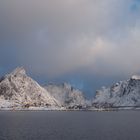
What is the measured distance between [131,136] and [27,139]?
41.0 meters

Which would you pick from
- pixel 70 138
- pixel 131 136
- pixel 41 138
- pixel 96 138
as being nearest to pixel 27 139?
pixel 41 138

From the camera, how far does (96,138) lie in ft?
474

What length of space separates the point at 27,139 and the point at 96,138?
1043 inches

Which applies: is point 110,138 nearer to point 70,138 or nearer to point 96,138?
point 96,138

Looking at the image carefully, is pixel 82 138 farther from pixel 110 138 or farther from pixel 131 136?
pixel 131 136

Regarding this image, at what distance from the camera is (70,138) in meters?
145

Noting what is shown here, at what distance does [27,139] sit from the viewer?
142875mm

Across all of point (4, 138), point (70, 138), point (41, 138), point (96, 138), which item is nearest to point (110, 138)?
point (96, 138)

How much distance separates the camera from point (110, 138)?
143 meters

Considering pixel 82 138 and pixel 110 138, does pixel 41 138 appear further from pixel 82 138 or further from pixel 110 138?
pixel 110 138

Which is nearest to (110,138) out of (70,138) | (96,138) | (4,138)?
(96,138)

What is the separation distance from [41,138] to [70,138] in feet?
37.2

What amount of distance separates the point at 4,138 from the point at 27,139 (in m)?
9.71

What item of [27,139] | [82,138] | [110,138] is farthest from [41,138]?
[110,138]
